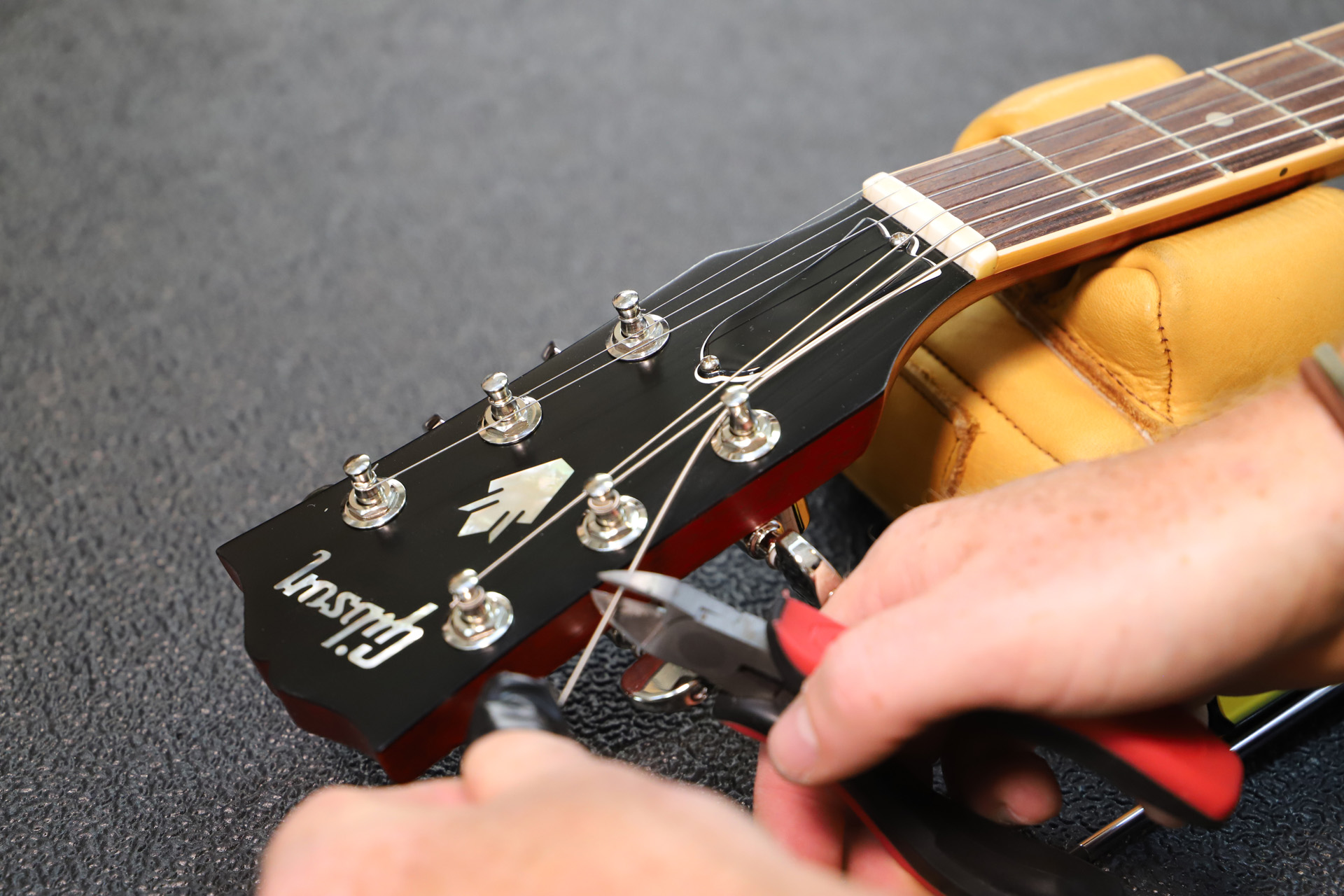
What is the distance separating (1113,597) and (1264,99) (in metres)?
0.57

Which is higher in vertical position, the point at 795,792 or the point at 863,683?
the point at 863,683

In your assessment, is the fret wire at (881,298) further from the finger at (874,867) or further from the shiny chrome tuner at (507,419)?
the finger at (874,867)

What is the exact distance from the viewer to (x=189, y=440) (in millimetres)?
874

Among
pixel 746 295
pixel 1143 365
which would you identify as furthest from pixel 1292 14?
pixel 746 295

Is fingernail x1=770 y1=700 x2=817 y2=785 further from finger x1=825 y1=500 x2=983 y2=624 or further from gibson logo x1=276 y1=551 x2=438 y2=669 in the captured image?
gibson logo x1=276 y1=551 x2=438 y2=669

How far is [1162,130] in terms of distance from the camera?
73cm

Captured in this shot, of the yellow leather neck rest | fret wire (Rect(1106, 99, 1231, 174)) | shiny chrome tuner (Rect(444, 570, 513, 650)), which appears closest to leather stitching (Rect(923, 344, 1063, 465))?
the yellow leather neck rest

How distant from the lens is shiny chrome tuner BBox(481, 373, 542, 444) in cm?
56

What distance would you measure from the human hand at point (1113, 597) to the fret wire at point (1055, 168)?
25cm

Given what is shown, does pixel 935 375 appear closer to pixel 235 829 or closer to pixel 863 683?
pixel 863 683

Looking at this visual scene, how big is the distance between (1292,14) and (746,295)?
1.17 m

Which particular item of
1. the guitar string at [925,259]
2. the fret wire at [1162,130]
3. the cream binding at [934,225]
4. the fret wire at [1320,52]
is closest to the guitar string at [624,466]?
the guitar string at [925,259]

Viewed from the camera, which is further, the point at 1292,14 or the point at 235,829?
the point at 1292,14

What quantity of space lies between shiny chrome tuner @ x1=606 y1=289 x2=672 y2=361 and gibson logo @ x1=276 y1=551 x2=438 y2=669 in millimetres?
195
